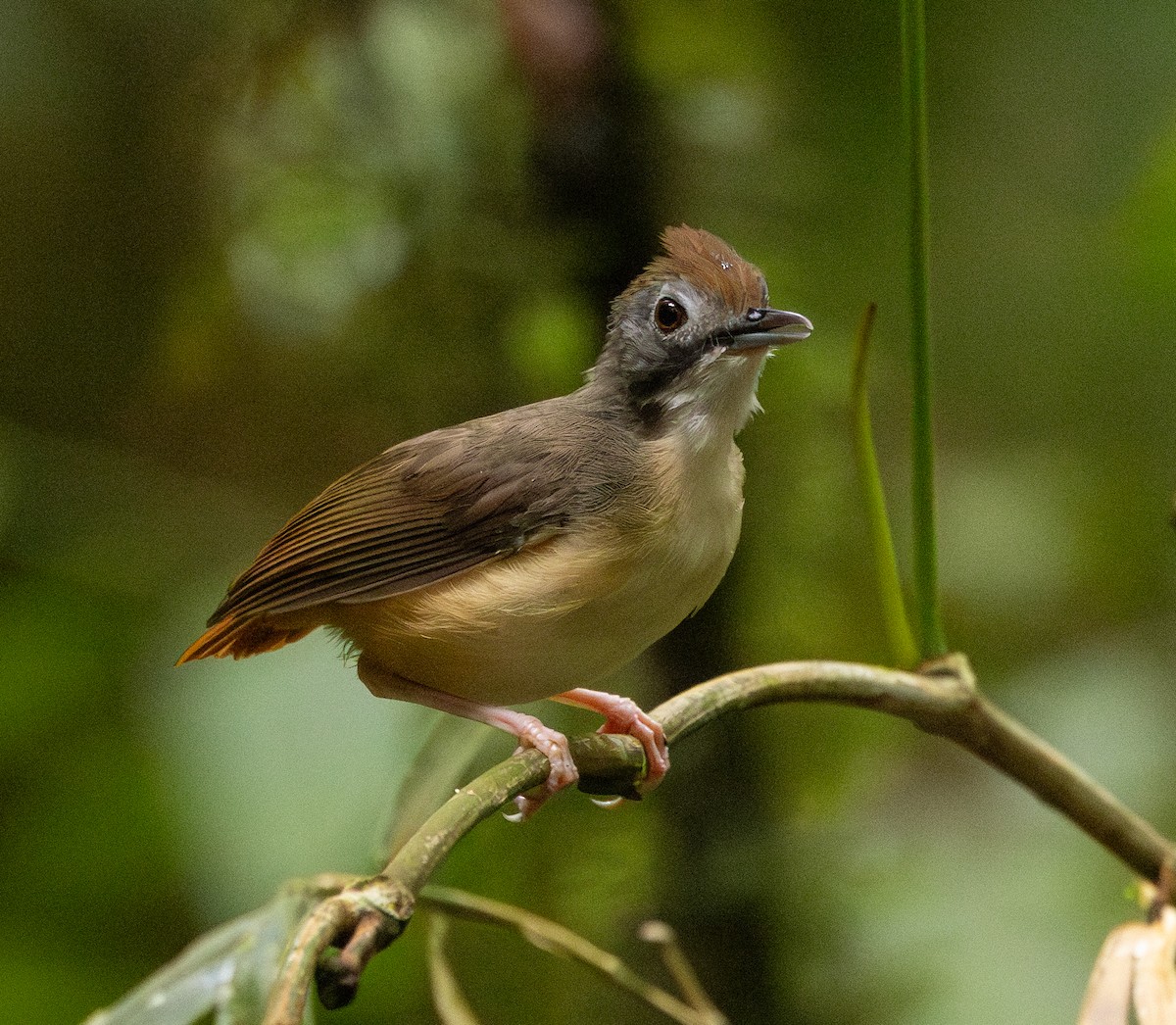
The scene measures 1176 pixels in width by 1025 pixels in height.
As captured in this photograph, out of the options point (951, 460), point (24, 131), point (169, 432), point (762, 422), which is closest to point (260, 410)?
point (169, 432)

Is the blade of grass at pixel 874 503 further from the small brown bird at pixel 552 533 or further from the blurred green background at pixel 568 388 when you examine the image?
the blurred green background at pixel 568 388

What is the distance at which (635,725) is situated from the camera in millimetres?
1672

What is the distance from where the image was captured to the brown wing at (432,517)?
1.56m

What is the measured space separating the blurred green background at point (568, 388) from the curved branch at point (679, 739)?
44.4 inches

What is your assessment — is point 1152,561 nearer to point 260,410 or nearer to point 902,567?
point 902,567

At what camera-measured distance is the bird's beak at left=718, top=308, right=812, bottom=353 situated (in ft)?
4.80

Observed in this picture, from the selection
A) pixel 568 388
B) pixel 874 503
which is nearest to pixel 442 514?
pixel 874 503

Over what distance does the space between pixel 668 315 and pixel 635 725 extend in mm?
571

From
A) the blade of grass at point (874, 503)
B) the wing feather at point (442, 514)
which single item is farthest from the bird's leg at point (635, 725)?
the blade of grass at point (874, 503)

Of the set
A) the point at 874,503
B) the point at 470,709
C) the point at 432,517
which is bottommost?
the point at 470,709

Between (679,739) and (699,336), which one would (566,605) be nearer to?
(679,739)

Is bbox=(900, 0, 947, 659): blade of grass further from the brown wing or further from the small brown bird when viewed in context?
the brown wing

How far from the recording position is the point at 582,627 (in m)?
1.47

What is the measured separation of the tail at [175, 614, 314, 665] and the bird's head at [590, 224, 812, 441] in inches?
23.6
